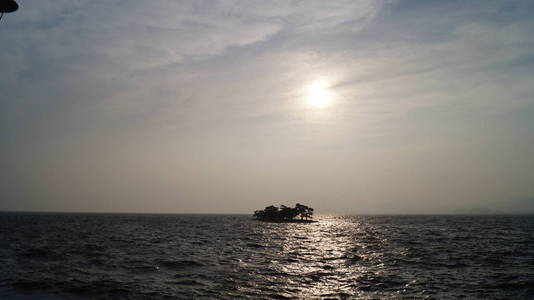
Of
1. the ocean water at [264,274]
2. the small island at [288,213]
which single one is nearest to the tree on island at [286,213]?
the small island at [288,213]

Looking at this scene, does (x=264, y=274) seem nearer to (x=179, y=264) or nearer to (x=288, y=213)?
(x=179, y=264)

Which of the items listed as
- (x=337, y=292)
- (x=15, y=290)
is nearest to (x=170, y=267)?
(x=15, y=290)

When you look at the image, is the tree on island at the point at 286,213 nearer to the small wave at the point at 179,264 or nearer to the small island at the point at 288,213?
the small island at the point at 288,213

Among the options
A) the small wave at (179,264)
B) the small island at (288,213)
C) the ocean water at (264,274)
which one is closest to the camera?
the ocean water at (264,274)

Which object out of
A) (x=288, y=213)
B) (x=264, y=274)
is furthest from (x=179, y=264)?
(x=288, y=213)

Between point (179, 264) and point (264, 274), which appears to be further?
point (179, 264)

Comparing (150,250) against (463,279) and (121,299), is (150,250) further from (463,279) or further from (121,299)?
(463,279)

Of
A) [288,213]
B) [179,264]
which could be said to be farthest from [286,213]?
[179,264]

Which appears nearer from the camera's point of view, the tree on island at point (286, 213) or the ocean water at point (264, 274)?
the ocean water at point (264, 274)

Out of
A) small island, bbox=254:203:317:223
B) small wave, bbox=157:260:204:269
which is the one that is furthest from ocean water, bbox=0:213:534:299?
small island, bbox=254:203:317:223

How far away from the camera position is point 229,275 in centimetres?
2831

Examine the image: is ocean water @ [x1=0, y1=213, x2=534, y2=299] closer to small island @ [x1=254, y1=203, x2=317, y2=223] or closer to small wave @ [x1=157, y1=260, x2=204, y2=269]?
small wave @ [x1=157, y1=260, x2=204, y2=269]

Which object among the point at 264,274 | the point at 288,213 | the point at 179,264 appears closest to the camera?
the point at 264,274

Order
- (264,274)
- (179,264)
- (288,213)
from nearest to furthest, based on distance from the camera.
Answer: (264,274)
(179,264)
(288,213)
